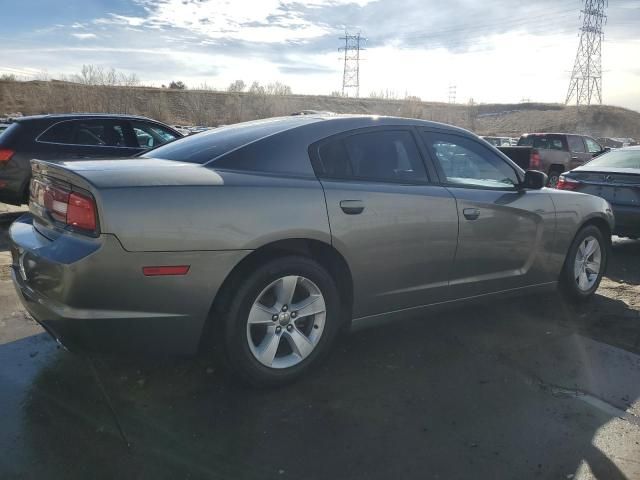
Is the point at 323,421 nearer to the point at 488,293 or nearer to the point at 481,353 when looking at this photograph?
the point at 481,353

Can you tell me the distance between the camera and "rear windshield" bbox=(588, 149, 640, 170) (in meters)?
7.53

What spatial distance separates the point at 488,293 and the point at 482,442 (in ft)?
5.27

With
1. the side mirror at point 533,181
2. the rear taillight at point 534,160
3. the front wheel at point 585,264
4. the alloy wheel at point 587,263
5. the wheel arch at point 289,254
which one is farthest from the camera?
the rear taillight at point 534,160

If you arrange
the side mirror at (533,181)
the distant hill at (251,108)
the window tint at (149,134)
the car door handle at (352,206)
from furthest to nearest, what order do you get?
the distant hill at (251,108) < the window tint at (149,134) < the side mirror at (533,181) < the car door handle at (352,206)

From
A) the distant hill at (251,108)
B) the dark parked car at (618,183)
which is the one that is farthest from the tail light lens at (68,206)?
the distant hill at (251,108)

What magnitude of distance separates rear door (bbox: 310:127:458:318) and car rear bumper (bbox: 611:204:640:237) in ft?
14.4

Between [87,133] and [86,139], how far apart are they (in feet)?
0.29

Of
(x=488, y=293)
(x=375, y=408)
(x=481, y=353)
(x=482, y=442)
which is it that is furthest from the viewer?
(x=488, y=293)

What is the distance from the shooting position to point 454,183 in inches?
154

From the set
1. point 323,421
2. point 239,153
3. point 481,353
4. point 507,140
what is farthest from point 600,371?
point 507,140

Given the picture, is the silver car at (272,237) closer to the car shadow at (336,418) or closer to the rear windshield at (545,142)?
the car shadow at (336,418)

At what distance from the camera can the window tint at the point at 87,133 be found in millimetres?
7652

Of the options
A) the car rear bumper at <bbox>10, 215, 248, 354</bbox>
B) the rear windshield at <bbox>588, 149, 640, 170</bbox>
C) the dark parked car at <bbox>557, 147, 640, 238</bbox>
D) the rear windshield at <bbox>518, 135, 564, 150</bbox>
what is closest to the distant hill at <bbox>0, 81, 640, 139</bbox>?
the rear windshield at <bbox>518, 135, 564, 150</bbox>

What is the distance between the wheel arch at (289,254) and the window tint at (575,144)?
47.2ft
